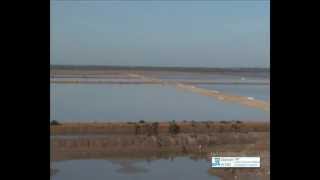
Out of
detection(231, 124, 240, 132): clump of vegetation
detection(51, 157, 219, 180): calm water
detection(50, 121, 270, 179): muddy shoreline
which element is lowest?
detection(51, 157, 219, 180): calm water

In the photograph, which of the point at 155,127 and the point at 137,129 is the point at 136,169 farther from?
the point at 155,127

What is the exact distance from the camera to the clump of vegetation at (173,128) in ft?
29.4

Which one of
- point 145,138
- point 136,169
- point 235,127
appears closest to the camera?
point 136,169

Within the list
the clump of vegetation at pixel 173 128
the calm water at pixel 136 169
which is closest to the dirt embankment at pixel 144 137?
the clump of vegetation at pixel 173 128

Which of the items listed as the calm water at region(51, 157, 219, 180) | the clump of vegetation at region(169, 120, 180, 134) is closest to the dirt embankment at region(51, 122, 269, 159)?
the clump of vegetation at region(169, 120, 180, 134)

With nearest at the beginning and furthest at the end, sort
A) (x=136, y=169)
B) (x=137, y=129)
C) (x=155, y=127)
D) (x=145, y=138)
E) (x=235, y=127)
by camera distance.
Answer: (x=136, y=169) < (x=235, y=127) < (x=145, y=138) < (x=137, y=129) < (x=155, y=127)

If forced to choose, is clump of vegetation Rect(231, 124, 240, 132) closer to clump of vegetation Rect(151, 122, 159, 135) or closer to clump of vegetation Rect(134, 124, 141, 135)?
clump of vegetation Rect(151, 122, 159, 135)

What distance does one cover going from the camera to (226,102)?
36.8 ft

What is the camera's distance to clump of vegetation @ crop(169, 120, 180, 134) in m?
8.96

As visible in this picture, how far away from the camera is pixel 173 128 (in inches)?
363

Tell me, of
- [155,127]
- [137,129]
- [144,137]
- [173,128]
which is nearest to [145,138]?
[144,137]
